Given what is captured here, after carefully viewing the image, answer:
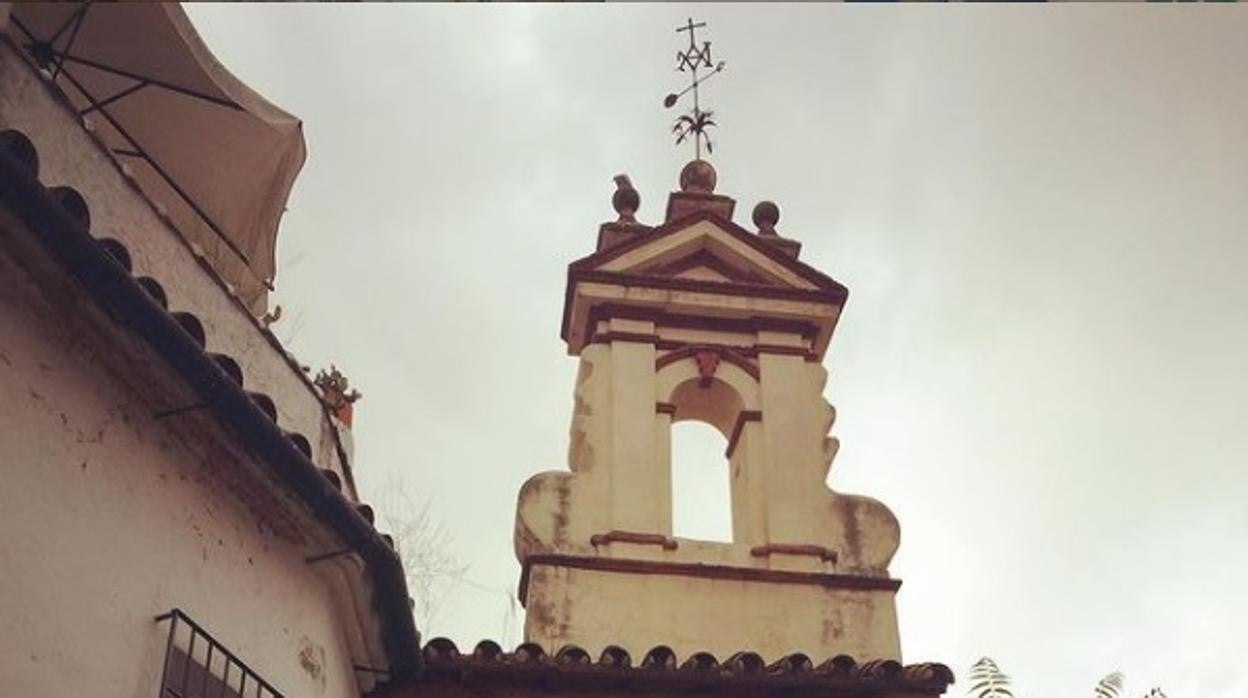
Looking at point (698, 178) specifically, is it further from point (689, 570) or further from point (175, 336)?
point (175, 336)

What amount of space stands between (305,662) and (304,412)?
138 centimetres

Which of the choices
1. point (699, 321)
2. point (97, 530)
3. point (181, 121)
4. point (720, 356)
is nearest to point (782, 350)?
point (720, 356)

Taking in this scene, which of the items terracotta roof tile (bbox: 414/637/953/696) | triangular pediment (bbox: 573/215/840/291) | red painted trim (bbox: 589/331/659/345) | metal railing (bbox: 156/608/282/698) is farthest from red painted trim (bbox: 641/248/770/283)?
metal railing (bbox: 156/608/282/698)

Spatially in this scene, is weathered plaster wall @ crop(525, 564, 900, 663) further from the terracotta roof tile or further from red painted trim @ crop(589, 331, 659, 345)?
red painted trim @ crop(589, 331, 659, 345)

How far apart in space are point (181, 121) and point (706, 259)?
526cm

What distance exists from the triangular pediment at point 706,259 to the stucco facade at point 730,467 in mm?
14

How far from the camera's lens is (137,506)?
6172 mm

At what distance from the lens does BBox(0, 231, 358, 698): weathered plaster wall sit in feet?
18.0

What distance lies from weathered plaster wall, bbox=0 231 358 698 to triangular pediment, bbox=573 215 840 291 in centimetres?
621

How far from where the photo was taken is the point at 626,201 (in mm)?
13484

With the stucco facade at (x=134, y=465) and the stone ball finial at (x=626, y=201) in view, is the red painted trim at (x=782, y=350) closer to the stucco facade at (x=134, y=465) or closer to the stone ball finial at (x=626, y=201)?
the stone ball finial at (x=626, y=201)

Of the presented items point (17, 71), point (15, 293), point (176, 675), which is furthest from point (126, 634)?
point (17, 71)

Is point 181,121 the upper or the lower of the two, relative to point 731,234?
lower

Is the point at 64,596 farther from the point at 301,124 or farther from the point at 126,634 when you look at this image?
the point at 301,124
